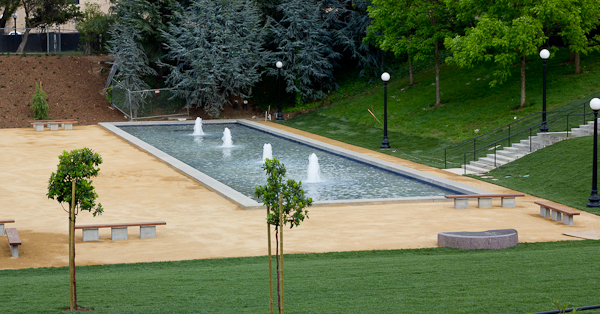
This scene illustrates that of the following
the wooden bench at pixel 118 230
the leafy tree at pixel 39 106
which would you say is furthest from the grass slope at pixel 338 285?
the leafy tree at pixel 39 106

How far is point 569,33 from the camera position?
27672 mm

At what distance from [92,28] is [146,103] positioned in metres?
7.63

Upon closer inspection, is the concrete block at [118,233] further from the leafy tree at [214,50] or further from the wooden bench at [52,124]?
the leafy tree at [214,50]

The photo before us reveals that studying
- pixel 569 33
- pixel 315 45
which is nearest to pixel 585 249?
pixel 569 33

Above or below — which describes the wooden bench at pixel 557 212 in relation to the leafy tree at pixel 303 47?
below

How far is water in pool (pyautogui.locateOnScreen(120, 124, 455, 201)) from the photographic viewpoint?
19703mm

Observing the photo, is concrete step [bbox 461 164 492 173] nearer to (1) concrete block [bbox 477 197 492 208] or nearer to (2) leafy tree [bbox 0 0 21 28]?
(1) concrete block [bbox 477 197 492 208]

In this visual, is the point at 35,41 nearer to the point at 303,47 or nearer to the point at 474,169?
the point at 303,47

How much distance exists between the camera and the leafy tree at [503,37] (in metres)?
26.8

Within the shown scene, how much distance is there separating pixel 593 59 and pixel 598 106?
16985mm

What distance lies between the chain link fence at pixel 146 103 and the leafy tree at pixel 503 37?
19.9 m

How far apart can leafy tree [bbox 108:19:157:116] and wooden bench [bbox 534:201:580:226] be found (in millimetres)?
29889

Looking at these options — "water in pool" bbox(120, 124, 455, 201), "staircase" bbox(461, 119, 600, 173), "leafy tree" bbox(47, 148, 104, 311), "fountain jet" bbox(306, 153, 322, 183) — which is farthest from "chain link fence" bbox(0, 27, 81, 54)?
"leafy tree" bbox(47, 148, 104, 311)

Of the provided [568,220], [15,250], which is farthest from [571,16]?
[15,250]
